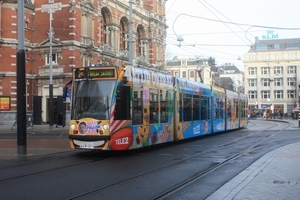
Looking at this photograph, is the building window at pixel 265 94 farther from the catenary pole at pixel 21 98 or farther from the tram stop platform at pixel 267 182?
the catenary pole at pixel 21 98

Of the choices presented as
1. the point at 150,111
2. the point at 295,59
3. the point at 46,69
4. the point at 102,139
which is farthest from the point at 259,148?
the point at 295,59

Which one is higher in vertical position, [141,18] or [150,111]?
[141,18]

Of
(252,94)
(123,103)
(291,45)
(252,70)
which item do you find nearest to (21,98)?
(123,103)

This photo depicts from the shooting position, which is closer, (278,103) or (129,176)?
(129,176)

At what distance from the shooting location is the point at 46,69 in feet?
148

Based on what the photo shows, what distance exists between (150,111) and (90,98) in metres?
3.10

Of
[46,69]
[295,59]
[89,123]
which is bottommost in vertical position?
[89,123]

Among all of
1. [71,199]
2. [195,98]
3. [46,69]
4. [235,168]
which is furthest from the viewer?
[46,69]

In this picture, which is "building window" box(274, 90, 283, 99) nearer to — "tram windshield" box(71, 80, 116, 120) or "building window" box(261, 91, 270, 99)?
"building window" box(261, 91, 270, 99)

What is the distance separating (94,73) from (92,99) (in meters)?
1.03

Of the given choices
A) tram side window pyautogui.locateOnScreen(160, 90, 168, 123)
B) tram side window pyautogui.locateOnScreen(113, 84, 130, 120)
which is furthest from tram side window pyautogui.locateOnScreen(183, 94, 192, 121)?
tram side window pyautogui.locateOnScreen(113, 84, 130, 120)

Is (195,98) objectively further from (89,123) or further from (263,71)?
(263,71)

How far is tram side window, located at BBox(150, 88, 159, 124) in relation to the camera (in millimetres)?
17705

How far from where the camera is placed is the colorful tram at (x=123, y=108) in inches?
595
